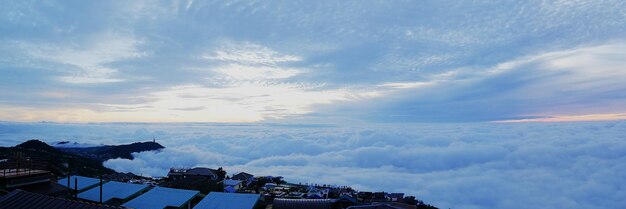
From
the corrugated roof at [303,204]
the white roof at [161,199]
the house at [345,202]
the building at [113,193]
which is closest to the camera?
the white roof at [161,199]

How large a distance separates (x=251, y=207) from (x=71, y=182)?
13719mm

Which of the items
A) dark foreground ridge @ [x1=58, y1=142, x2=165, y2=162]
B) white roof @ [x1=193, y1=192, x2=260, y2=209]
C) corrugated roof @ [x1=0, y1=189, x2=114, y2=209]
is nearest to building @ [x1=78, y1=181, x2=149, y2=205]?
white roof @ [x1=193, y1=192, x2=260, y2=209]

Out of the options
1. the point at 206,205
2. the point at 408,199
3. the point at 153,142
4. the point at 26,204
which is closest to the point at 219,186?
the point at 206,205

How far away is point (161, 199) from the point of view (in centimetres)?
1939

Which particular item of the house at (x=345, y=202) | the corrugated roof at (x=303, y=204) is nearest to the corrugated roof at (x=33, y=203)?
the corrugated roof at (x=303, y=204)

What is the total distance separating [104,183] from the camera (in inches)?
907

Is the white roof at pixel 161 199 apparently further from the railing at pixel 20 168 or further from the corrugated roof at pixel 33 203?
the corrugated roof at pixel 33 203

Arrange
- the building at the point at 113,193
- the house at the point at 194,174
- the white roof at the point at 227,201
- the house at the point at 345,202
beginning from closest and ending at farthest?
the white roof at the point at 227,201 < the building at the point at 113,193 < the house at the point at 345,202 < the house at the point at 194,174

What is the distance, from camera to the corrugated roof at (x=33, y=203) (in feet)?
21.2

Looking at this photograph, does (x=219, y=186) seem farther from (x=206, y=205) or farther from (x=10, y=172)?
(x=10, y=172)

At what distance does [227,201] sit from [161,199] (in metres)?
3.73

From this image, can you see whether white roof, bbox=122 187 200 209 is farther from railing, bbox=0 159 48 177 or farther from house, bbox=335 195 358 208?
house, bbox=335 195 358 208

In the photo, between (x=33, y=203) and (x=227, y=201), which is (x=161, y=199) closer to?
(x=227, y=201)

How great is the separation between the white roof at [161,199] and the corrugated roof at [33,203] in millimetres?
12451
